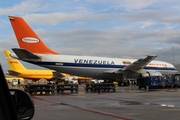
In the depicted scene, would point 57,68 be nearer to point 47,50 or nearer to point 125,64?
point 47,50

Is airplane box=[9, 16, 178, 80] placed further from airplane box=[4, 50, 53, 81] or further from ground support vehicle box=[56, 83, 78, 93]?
airplane box=[4, 50, 53, 81]

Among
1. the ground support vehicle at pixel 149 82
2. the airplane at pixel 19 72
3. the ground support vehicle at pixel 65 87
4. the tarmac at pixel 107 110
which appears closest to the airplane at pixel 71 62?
the ground support vehicle at pixel 149 82

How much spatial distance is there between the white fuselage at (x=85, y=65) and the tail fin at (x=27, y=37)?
1.11 metres

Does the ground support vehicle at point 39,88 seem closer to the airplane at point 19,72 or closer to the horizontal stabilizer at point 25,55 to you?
the horizontal stabilizer at point 25,55

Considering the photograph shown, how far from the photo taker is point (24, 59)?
31.7m

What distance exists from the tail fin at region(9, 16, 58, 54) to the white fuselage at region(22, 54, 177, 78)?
1110mm

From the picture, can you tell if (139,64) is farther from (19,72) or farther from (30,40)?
(19,72)

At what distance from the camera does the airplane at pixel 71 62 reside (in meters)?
31.8

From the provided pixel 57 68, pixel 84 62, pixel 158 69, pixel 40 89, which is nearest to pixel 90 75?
pixel 84 62

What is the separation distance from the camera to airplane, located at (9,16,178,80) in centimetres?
3183

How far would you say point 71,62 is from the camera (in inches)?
1378

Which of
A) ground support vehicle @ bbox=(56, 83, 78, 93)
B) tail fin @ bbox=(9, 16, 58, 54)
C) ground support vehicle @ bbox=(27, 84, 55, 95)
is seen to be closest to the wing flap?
tail fin @ bbox=(9, 16, 58, 54)

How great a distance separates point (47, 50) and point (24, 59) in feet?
12.2

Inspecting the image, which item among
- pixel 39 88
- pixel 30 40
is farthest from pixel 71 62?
pixel 39 88
